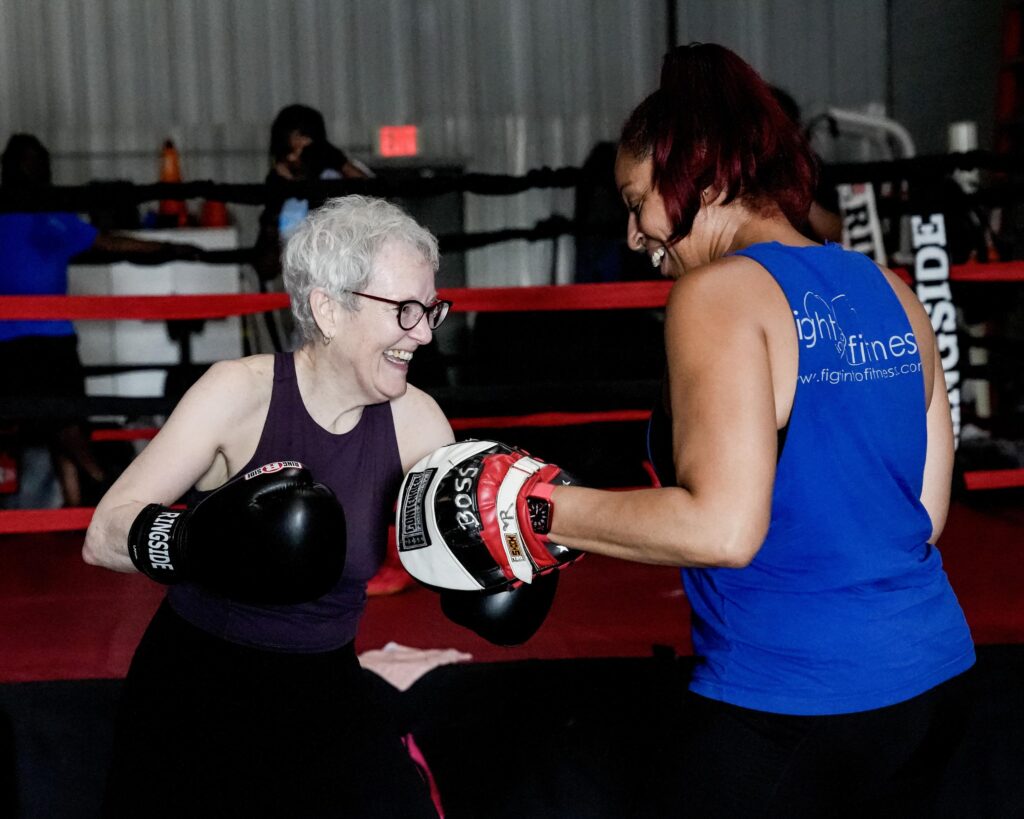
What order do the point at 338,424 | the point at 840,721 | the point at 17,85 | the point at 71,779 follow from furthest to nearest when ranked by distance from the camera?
the point at 17,85
the point at 71,779
the point at 338,424
the point at 840,721

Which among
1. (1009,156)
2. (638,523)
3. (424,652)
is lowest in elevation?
(424,652)

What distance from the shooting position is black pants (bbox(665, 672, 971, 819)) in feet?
3.24

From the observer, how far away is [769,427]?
2.93 feet

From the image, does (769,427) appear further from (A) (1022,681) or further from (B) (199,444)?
(A) (1022,681)

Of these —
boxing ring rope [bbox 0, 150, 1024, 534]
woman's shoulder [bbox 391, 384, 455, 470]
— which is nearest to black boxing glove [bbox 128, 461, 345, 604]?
woman's shoulder [bbox 391, 384, 455, 470]

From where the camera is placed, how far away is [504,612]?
4.44 ft

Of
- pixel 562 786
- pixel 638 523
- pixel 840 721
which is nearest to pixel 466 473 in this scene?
pixel 638 523

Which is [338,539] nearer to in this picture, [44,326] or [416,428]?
[416,428]

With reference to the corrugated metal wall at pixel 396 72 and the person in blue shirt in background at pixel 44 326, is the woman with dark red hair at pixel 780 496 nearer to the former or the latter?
the person in blue shirt in background at pixel 44 326

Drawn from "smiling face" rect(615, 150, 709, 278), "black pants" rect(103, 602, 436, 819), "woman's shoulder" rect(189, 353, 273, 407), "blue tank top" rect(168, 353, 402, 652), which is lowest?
"black pants" rect(103, 602, 436, 819)

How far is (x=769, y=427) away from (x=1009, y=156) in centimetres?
229

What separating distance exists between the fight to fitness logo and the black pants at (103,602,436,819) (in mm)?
764

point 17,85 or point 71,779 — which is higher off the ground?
point 17,85

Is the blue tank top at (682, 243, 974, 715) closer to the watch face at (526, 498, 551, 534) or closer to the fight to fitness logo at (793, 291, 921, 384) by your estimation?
the fight to fitness logo at (793, 291, 921, 384)
